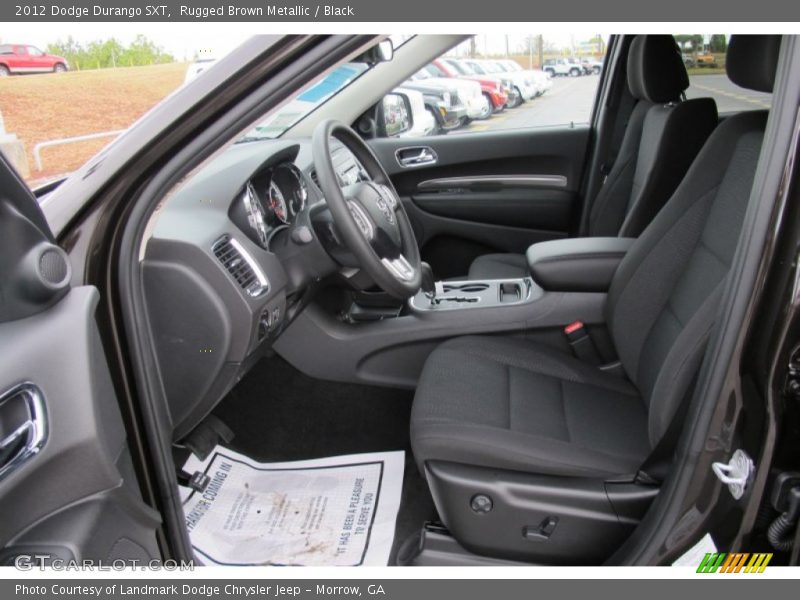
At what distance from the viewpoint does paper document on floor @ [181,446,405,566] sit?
1556 mm

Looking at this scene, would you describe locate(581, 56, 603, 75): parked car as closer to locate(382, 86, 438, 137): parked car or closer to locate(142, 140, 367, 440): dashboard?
locate(382, 86, 438, 137): parked car

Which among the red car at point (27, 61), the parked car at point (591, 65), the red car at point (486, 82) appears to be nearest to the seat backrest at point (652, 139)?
the parked car at point (591, 65)

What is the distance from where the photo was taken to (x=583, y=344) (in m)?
1.79

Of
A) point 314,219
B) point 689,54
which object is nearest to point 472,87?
point 689,54

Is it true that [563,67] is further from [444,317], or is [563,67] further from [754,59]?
[754,59]

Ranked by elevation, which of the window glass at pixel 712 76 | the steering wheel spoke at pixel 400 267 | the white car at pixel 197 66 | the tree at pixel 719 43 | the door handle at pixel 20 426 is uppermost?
the white car at pixel 197 66

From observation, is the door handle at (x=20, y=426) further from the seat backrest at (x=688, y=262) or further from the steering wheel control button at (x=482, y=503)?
the seat backrest at (x=688, y=262)

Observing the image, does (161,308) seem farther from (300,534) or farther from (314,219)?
(300,534)

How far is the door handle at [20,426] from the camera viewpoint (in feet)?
2.81

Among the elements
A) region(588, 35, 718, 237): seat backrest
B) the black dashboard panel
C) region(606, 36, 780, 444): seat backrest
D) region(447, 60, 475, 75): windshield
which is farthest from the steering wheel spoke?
region(447, 60, 475, 75): windshield

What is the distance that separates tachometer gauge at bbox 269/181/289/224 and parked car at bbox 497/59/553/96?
3.07ft

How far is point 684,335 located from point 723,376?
0.65 feet

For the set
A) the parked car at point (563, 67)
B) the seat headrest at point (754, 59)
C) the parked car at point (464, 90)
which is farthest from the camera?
the parked car at point (464, 90)

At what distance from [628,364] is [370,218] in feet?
2.21
